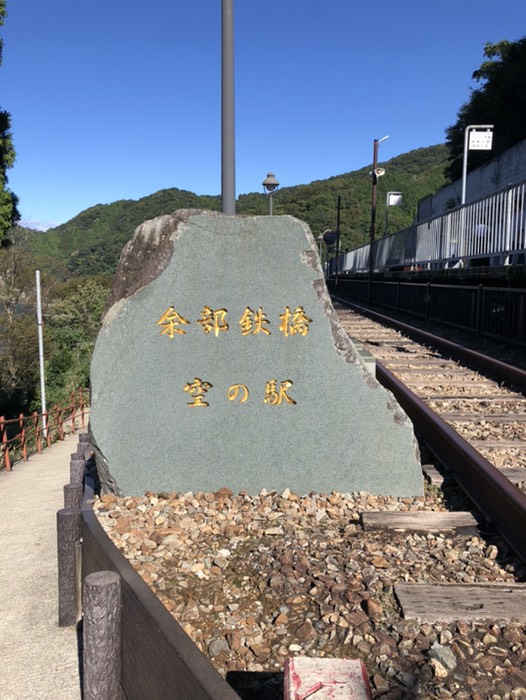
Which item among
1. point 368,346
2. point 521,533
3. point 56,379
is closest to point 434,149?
point 56,379

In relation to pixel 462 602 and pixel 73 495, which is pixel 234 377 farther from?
pixel 462 602

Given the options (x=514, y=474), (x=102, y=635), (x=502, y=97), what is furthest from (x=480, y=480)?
(x=502, y=97)

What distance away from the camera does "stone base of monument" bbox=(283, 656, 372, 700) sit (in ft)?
5.19

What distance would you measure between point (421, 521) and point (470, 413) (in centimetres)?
299

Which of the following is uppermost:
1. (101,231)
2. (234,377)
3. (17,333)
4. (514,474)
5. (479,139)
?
(101,231)

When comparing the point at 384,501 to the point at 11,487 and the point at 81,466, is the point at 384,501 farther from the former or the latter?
the point at 11,487

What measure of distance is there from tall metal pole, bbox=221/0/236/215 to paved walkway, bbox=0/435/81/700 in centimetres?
430

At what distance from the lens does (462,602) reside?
2.54 m

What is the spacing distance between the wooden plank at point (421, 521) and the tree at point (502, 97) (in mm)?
37119

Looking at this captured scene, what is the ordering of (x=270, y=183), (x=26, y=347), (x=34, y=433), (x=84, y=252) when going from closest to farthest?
(x=34, y=433)
(x=270, y=183)
(x=26, y=347)
(x=84, y=252)

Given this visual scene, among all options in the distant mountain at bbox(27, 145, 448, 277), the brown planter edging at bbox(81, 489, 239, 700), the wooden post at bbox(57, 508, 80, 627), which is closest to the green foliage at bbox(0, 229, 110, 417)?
the wooden post at bbox(57, 508, 80, 627)

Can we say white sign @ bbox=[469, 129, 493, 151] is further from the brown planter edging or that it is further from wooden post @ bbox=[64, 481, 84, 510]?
the brown planter edging

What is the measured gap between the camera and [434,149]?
126 meters

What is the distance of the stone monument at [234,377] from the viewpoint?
3910mm
